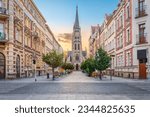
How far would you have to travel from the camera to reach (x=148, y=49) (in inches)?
1340

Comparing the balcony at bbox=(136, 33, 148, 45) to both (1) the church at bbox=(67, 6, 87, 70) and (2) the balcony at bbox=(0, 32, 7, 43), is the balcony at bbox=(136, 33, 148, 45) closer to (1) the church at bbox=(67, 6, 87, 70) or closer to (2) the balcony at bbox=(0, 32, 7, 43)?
(2) the balcony at bbox=(0, 32, 7, 43)

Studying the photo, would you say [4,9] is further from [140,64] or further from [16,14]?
[140,64]

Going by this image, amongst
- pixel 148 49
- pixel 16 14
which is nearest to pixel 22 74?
pixel 16 14

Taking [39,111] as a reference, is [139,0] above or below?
above

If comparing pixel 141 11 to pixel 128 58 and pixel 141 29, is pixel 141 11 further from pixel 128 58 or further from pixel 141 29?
pixel 128 58

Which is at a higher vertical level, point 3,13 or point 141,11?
point 141,11

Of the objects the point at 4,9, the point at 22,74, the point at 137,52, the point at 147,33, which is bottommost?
the point at 22,74

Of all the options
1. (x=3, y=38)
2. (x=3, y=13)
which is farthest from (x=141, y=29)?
(x=3, y=13)

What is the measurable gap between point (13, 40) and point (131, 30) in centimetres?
1614

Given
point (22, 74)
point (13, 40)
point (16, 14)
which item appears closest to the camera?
point (13, 40)

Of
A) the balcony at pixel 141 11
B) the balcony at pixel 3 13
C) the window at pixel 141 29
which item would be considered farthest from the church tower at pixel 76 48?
the balcony at pixel 3 13

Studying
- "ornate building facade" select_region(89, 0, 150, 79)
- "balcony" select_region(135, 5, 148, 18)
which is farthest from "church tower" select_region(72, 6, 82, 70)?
"balcony" select_region(135, 5, 148, 18)

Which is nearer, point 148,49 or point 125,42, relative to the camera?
point 148,49

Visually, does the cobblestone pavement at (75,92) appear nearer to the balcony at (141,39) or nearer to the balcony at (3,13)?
the balcony at (141,39)
